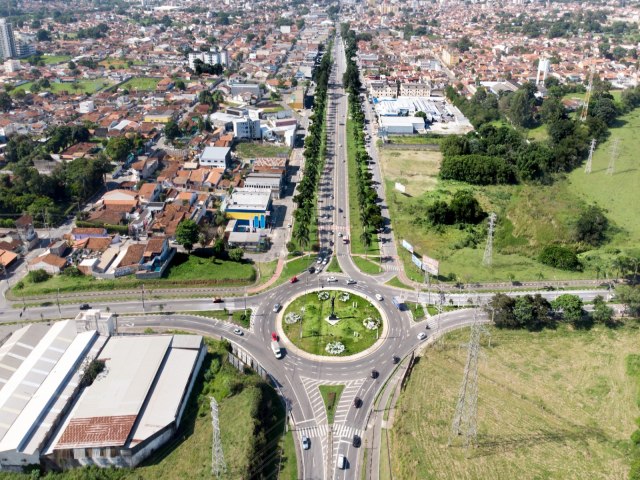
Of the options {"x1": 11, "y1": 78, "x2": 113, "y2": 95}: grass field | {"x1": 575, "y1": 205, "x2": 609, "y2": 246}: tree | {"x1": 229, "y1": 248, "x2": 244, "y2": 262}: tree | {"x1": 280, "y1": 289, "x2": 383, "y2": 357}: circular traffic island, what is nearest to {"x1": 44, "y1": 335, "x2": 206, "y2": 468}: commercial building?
{"x1": 280, "y1": 289, "x2": 383, "y2": 357}: circular traffic island

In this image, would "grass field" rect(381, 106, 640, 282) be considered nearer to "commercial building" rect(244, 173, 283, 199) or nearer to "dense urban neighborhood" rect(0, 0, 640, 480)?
"dense urban neighborhood" rect(0, 0, 640, 480)

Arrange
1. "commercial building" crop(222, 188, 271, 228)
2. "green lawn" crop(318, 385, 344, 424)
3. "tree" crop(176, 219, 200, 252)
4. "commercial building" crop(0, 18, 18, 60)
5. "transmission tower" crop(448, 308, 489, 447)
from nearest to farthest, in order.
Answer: "transmission tower" crop(448, 308, 489, 447)
"green lawn" crop(318, 385, 344, 424)
"tree" crop(176, 219, 200, 252)
"commercial building" crop(222, 188, 271, 228)
"commercial building" crop(0, 18, 18, 60)

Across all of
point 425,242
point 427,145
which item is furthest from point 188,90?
point 425,242

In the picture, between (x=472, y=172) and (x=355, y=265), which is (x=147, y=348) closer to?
(x=355, y=265)

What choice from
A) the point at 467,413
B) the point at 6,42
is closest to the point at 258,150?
the point at 467,413

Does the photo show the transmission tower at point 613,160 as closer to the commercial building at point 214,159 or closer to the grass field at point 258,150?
the grass field at point 258,150

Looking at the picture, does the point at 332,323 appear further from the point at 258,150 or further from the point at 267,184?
the point at 258,150

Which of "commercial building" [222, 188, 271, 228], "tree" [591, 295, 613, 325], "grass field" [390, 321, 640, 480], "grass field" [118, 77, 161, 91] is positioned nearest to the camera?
"grass field" [390, 321, 640, 480]
